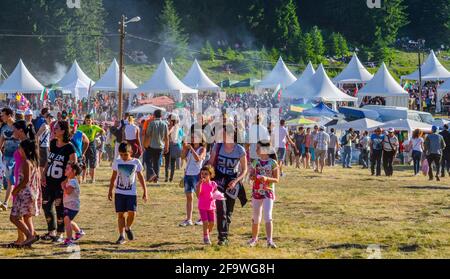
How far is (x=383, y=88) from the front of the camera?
171 ft

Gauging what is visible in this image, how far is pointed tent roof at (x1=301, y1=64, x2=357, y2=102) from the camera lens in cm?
4838

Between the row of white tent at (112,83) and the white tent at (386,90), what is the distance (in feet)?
27.9

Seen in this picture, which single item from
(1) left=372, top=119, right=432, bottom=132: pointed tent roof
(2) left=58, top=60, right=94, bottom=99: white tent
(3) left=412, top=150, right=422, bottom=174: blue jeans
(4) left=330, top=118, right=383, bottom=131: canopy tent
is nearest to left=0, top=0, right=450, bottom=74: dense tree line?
(2) left=58, top=60, right=94, bottom=99: white tent

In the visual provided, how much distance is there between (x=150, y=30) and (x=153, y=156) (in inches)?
2909

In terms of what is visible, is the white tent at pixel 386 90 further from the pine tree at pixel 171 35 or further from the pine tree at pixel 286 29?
the pine tree at pixel 286 29

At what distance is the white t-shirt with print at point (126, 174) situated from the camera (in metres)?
11.5

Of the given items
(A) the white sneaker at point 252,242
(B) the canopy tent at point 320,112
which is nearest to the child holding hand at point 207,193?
(A) the white sneaker at point 252,242

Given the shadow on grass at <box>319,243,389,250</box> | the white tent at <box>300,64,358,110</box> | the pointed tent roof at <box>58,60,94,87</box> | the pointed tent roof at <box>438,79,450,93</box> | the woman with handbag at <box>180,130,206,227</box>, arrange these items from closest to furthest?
the shadow on grass at <box>319,243,389,250</box>, the woman with handbag at <box>180,130,206,227</box>, the white tent at <box>300,64,358,110</box>, the pointed tent roof at <box>58,60,94,87</box>, the pointed tent roof at <box>438,79,450,93</box>

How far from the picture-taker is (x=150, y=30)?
306 feet

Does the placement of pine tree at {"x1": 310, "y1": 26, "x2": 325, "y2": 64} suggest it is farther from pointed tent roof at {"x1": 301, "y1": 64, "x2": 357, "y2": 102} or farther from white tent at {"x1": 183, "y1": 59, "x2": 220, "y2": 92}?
pointed tent roof at {"x1": 301, "y1": 64, "x2": 357, "y2": 102}

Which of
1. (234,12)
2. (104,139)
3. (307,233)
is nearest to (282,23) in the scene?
(234,12)

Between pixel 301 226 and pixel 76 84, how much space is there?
39708 mm

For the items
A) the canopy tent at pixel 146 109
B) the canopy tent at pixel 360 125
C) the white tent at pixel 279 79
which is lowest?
the canopy tent at pixel 360 125

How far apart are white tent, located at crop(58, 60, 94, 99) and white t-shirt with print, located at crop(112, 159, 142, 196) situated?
39.9m
